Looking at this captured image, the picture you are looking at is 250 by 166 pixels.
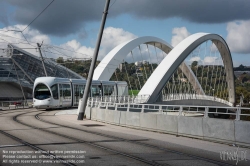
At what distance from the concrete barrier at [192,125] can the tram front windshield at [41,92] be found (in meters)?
17.1

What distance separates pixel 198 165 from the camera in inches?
391

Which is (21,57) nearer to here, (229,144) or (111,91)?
(111,91)

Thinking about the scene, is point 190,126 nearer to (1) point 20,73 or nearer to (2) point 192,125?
(2) point 192,125

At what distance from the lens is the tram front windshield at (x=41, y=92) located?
39.8 metres

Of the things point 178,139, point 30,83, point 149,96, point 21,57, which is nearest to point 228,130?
point 178,139

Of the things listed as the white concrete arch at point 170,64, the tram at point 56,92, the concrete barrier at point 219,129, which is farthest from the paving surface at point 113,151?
the white concrete arch at point 170,64

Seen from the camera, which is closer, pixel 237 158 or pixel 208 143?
pixel 237 158

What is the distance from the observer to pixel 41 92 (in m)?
40.3

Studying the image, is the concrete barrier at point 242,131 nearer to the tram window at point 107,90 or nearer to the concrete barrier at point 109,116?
the concrete barrier at point 109,116

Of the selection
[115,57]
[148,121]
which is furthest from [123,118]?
[115,57]

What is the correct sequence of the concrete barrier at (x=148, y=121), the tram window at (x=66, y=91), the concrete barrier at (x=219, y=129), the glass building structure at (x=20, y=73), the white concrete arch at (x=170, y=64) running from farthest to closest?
the glass building structure at (x=20, y=73) → the white concrete arch at (x=170, y=64) → the tram window at (x=66, y=91) → the concrete barrier at (x=148, y=121) → the concrete barrier at (x=219, y=129)

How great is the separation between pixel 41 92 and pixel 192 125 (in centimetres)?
2635

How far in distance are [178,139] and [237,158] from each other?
15.8ft

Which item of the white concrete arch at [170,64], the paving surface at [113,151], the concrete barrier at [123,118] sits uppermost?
the white concrete arch at [170,64]
